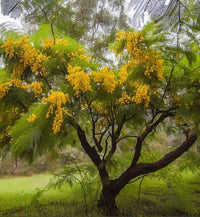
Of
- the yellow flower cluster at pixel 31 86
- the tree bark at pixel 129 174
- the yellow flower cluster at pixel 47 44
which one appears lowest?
the tree bark at pixel 129 174

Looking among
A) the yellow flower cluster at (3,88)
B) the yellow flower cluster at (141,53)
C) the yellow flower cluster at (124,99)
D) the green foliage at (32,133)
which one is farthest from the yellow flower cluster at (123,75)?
the yellow flower cluster at (3,88)

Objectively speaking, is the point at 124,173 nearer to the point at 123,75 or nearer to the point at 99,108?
the point at 99,108

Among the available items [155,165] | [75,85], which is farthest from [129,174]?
[75,85]

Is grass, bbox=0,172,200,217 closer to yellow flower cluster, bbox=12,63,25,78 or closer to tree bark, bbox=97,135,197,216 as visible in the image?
tree bark, bbox=97,135,197,216

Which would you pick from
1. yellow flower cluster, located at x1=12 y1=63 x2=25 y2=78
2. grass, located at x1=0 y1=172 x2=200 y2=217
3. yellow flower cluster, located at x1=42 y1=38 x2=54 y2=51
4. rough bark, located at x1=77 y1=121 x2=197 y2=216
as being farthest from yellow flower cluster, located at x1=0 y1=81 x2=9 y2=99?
grass, located at x1=0 y1=172 x2=200 y2=217

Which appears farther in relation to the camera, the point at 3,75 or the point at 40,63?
the point at 3,75

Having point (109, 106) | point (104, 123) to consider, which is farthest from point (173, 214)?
point (109, 106)

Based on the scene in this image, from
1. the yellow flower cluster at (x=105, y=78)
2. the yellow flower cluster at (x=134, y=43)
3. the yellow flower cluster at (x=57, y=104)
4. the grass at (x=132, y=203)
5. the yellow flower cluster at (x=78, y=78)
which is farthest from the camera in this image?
the grass at (x=132, y=203)

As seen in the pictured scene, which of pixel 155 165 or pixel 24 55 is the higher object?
pixel 24 55

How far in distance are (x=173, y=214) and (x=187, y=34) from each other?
9.82 ft

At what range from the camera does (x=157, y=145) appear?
886cm

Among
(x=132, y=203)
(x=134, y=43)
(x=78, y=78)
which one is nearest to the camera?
(x=78, y=78)

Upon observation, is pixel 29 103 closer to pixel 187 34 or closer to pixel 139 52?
pixel 139 52

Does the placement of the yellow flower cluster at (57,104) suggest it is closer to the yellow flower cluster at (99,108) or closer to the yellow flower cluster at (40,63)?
the yellow flower cluster at (40,63)
